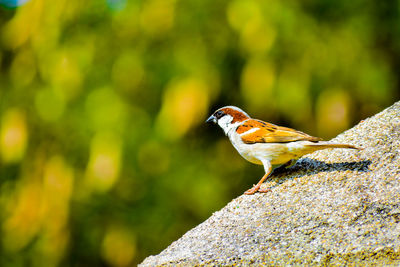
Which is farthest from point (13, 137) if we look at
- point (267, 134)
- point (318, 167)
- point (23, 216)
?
point (318, 167)

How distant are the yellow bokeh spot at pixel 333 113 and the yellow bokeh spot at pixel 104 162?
5.27ft

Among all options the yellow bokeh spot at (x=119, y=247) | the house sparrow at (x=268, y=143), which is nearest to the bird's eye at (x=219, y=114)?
the house sparrow at (x=268, y=143)

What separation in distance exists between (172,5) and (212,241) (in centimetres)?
241

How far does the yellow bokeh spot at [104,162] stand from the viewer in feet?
12.1

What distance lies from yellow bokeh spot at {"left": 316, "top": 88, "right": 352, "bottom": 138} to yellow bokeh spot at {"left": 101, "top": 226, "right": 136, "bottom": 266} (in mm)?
1800

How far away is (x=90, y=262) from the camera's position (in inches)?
155

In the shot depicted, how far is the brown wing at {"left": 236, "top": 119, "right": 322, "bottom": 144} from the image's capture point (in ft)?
7.38

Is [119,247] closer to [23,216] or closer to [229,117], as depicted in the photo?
[23,216]

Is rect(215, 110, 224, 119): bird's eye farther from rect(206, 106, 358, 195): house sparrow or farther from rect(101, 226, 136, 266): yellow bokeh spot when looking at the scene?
rect(101, 226, 136, 266): yellow bokeh spot

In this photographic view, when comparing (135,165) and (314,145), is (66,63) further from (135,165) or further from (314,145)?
(314,145)

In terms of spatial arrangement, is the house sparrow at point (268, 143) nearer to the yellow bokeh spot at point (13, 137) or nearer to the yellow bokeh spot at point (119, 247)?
the yellow bokeh spot at point (119, 247)

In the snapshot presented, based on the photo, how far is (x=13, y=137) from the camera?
3.92 m

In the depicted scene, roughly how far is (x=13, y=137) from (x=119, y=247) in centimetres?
130

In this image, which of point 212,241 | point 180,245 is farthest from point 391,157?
point 180,245
